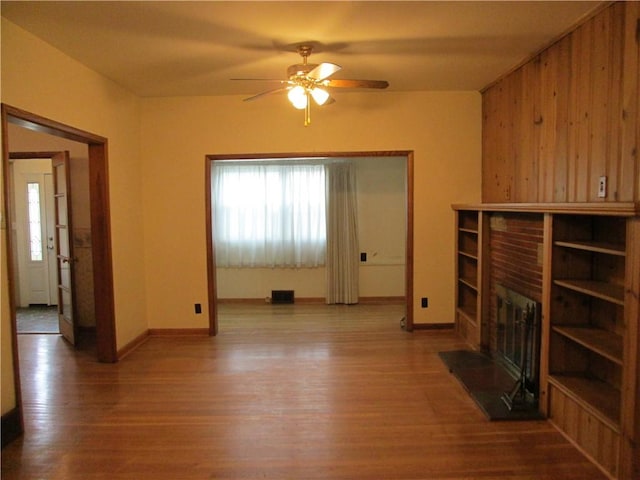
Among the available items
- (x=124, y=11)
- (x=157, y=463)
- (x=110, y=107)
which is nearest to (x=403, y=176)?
(x=110, y=107)

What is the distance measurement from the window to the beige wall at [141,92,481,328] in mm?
2724

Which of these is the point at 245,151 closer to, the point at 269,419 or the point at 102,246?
the point at 102,246

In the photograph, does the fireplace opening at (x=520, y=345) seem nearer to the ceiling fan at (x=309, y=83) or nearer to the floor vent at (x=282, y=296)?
the ceiling fan at (x=309, y=83)

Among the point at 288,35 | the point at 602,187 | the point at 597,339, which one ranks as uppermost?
the point at 288,35

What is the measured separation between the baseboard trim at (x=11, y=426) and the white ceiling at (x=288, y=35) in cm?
248

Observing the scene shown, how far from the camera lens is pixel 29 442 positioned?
95.6 inches

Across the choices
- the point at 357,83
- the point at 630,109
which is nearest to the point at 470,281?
the point at 630,109

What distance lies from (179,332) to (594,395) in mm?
3909

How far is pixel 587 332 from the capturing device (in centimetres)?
241

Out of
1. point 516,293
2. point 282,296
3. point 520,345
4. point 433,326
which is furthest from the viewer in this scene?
point 282,296

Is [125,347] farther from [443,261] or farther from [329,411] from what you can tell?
[443,261]

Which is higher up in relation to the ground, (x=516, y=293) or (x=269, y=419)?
(x=516, y=293)

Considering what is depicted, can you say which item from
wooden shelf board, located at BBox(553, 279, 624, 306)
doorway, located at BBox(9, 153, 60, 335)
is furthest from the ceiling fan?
doorway, located at BBox(9, 153, 60, 335)

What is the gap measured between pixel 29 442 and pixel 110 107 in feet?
9.30
